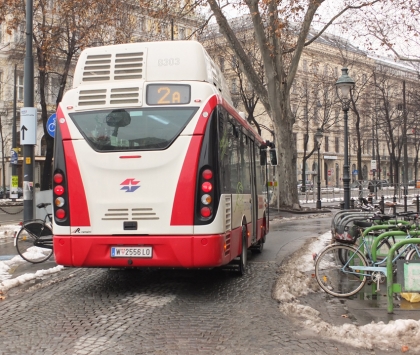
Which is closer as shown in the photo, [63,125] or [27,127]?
[63,125]

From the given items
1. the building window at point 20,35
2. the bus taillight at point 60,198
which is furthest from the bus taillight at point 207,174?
the building window at point 20,35

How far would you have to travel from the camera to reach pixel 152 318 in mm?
6145

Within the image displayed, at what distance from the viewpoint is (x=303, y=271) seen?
9398 mm

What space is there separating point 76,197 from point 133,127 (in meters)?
1.18

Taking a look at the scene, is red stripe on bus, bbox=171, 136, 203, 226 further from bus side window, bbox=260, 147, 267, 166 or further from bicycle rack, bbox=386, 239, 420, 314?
bus side window, bbox=260, 147, 267, 166

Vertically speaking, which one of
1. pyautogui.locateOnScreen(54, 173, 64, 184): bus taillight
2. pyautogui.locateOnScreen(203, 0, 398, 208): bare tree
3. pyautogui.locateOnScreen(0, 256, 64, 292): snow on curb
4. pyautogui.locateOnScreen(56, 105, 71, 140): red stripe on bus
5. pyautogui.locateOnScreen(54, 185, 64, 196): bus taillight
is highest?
pyautogui.locateOnScreen(203, 0, 398, 208): bare tree

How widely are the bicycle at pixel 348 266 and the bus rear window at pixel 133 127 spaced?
2671mm

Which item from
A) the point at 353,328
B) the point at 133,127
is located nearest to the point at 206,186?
the point at 133,127

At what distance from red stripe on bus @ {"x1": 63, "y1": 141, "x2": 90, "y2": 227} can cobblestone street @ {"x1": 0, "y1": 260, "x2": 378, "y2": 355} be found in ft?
3.49

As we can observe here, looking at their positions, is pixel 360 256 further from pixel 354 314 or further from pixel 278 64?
pixel 278 64

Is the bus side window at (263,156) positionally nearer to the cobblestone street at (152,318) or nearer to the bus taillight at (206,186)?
the cobblestone street at (152,318)

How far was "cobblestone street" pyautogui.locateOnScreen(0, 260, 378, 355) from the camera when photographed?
512 centimetres

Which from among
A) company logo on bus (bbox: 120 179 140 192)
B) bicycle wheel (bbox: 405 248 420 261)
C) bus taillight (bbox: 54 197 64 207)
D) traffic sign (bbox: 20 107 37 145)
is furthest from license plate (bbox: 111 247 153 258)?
traffic sign (bbox: 20 107 37 145)

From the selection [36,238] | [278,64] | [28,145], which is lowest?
[36,238]
